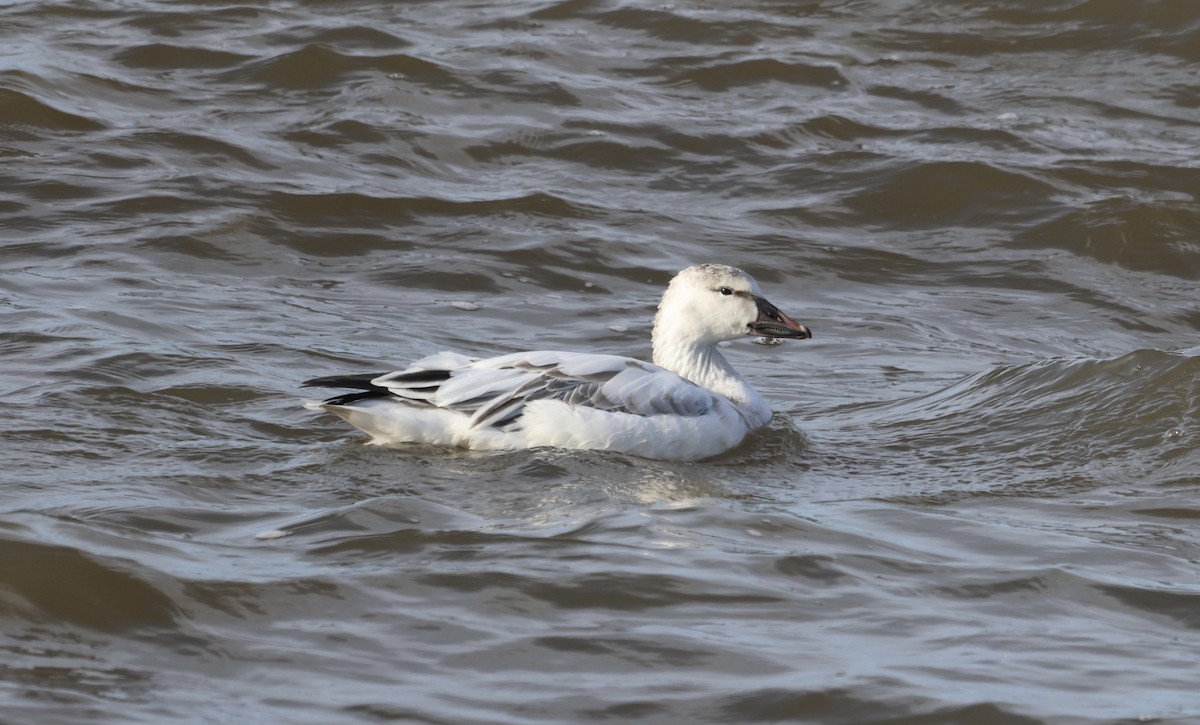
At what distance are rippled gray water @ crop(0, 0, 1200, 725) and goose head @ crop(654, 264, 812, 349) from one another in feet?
1.79

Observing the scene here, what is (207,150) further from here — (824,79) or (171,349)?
(824,79)

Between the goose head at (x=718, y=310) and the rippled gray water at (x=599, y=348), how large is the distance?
546 mm

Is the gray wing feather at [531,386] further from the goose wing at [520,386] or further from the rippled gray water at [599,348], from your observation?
the rippled gray water at [599,348]

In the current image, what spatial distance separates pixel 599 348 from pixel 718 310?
166 centimetres

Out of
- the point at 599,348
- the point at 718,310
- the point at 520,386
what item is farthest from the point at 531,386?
the point at 599,348

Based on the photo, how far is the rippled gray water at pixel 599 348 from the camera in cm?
568

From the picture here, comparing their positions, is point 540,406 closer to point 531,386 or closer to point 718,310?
point 531,386

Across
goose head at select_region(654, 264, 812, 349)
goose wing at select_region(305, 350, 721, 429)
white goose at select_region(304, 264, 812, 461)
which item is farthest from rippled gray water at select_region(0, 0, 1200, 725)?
goose head at select_region(654, 264, 812, 349)

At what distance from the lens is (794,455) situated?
8.84 meters

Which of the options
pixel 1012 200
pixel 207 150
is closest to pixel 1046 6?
pixel 1012 200

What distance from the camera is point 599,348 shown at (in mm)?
10812

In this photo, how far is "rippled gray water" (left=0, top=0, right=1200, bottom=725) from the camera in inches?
224

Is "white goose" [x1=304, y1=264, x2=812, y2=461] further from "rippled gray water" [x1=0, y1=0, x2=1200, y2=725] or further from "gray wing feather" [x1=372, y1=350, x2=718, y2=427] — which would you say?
"rippled gray water" [x1=0, y1=0, x2=1200, y2=725]

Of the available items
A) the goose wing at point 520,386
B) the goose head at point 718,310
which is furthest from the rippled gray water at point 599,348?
the goose head at point 718,310
